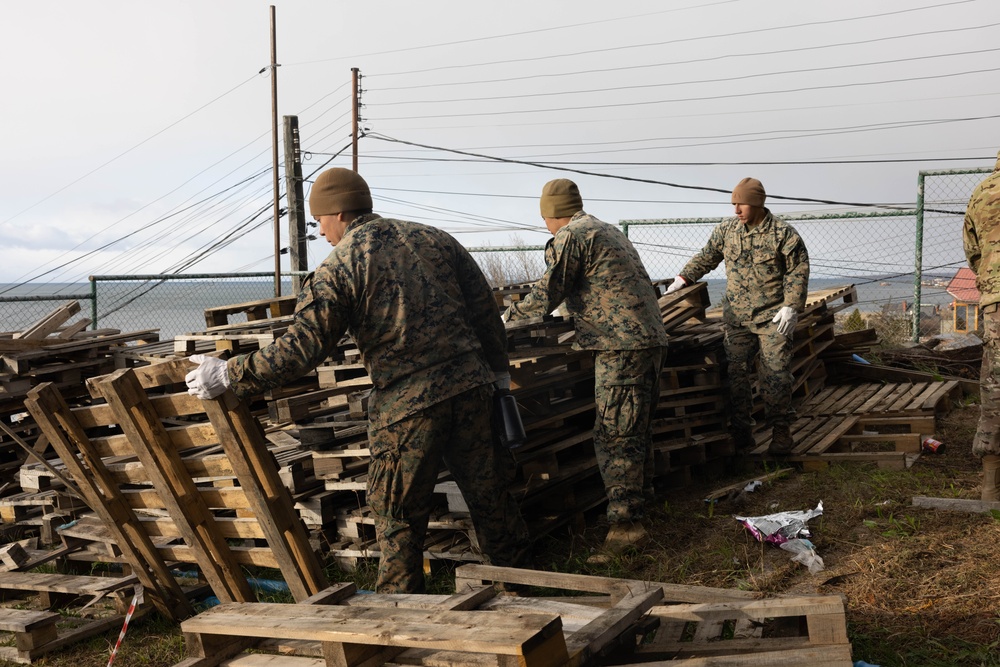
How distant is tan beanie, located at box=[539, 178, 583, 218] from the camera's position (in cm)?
554

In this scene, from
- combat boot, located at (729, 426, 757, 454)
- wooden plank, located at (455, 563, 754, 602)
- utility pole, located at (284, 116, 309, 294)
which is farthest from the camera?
utility pole, located at (284, 116, 309, 294)

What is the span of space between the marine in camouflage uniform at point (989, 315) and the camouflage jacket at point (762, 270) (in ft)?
5.12

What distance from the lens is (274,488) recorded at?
14.2 ft

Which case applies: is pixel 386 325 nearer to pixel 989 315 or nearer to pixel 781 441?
pixel 989 315

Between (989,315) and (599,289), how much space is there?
2.41m

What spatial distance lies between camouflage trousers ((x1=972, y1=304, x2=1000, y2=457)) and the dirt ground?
44cm

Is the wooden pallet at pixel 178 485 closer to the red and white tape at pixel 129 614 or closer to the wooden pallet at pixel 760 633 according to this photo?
the red and white tape at pixel 129 614

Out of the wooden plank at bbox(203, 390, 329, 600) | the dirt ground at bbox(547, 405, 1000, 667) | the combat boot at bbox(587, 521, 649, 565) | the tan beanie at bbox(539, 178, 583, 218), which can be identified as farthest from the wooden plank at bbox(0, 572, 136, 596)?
the tan beanie at bbox(539, 178, 583, 218)

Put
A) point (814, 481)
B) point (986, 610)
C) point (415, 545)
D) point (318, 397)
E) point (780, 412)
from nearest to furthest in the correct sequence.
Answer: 1. point (986, 610)
2. point (415, 545)
3. point (318, 397)
4. point (814, 481)
5. point (780, 412)

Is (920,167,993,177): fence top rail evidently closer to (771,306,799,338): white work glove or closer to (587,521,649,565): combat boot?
(771,306,799,338): white work glove

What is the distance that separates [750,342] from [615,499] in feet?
8.09

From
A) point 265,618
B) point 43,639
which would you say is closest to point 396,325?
point 265,618

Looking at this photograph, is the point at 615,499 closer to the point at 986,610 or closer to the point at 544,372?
the point at 544,372

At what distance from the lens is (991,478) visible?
539 centimetres
